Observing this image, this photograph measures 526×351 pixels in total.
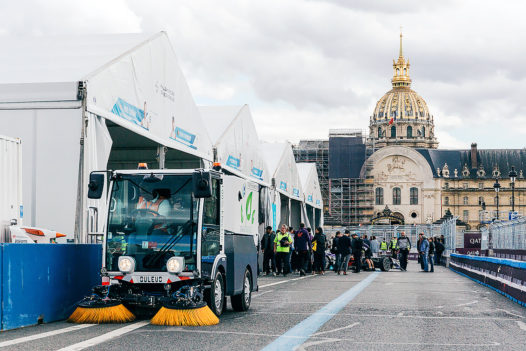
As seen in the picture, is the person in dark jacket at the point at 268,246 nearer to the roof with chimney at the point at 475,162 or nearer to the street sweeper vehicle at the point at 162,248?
the street sweeper vehicle at the point at 162,248

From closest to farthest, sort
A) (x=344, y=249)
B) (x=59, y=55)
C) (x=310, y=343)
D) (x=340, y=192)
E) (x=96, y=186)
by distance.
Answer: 1. (x=310, y=343)
2. (x=96, y=186)
3. (x=59, y=55)
4. (x=344, y=249)
5. (x=340, y=192)

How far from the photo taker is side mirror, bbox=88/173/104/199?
10.9m

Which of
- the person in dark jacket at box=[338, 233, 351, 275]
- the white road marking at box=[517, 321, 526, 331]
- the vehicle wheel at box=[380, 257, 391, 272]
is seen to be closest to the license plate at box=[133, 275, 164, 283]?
the white road marking at box=[517, 321, 526, 331]

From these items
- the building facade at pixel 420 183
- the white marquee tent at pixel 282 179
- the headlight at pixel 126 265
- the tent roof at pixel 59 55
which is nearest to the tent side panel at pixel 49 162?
the tent roof at pixel 59 55

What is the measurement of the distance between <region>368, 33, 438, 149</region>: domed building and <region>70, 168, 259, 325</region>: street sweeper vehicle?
157 m

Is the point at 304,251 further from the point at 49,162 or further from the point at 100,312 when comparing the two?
the point at 100,312

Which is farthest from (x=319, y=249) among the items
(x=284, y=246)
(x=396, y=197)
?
(x=396, y=197)

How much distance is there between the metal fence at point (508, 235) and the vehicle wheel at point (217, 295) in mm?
17562

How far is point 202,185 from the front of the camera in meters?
10.9

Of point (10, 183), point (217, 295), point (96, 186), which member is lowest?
point (217, 295)

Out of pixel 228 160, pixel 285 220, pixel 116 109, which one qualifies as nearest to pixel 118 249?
pixel 116 109

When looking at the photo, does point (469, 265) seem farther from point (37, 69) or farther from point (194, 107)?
point (37, 69)

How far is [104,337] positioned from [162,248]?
2.20 metres

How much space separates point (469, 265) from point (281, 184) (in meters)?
8.94
